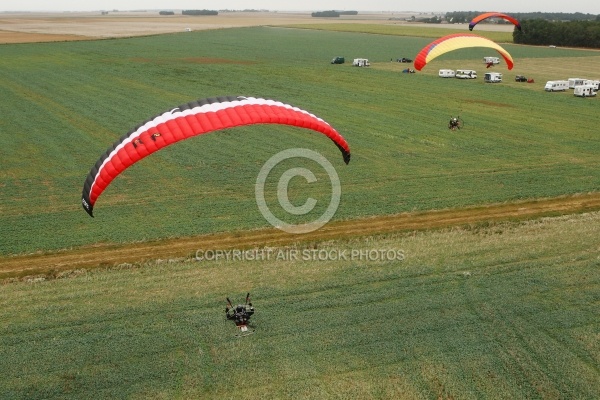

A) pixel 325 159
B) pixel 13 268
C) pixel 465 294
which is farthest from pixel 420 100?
pixel 13 268

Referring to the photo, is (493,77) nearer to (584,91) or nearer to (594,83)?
(594,83)

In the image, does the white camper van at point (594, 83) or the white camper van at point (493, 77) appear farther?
the white camper van at point (493, 77)

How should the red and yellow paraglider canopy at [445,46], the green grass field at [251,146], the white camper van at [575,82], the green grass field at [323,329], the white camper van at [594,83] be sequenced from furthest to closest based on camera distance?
the white camper van at [575,82] → the white camper van at [594,83] → the red and yellow paraglider canopy at [445,46] → the green grass field at [251,146] → the green grass field at [323,329]

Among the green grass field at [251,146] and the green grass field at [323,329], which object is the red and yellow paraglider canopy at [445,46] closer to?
the green grass field at [251,146]

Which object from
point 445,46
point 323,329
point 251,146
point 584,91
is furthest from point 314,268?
point 584,91

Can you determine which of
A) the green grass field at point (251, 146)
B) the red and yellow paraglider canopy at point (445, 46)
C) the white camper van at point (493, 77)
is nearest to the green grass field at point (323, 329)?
the green grass field at point (251, 146)
